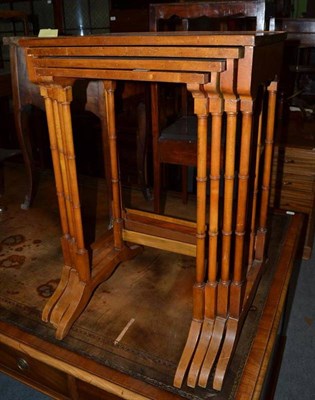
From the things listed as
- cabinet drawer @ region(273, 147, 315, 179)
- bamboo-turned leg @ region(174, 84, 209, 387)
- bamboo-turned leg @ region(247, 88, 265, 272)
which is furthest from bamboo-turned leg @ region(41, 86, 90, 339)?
cabinet drawer @ region(273, 147, 315, 179)

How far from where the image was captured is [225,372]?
931 mm

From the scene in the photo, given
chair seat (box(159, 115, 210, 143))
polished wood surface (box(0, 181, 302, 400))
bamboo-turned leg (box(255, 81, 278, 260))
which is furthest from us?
chair seat (box(159, 115, 210, 143))

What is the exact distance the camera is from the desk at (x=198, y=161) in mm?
747

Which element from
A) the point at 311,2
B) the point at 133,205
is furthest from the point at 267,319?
the point at 311,2

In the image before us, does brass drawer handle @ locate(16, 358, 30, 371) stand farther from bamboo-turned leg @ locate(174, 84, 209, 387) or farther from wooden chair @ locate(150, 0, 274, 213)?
wooden chair @ locate(150, 0, 274, 213)

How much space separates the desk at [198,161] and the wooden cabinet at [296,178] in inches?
26.0

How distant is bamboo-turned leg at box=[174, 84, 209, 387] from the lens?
78cm

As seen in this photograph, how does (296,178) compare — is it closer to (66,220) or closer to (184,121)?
(184,121)

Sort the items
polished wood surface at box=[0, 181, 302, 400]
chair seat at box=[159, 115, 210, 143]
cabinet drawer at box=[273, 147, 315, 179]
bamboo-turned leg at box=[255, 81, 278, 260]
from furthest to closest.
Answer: cabinet drawer at box=[273, 147, 315, 179]
chair seat at box=[159, 115, 210, 143]
bamboo-turned leg at box=[255, 81, 278, 260]
polished wood surface at box=[0, 181, 302, 400]

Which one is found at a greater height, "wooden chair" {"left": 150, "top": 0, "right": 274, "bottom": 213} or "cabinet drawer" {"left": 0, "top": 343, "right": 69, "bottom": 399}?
"wooden chair" {"left": 150, "top": 0, "right": 274, "bottom": 213}

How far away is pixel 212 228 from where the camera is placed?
0.87 meters

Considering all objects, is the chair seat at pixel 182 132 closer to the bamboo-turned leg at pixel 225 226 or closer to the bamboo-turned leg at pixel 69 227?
the bamboo-turned leg at pixel 69 227

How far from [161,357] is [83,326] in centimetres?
25

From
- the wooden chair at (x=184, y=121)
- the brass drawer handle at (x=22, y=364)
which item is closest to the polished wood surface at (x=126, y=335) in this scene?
the brass drawer handle at (x=22, y=364)
